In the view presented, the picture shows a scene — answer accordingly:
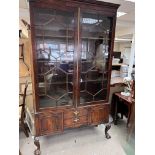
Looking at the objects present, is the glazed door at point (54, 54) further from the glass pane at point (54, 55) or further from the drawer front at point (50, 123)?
the drawer front at point (50, 123)

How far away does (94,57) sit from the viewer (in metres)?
2.07

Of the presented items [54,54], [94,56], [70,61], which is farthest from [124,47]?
[54,54]

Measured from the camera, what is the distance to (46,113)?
188 cm

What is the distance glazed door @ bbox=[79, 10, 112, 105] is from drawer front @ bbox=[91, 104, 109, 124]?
0.40 ft

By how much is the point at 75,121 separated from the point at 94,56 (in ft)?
3.22

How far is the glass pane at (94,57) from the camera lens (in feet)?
6.37

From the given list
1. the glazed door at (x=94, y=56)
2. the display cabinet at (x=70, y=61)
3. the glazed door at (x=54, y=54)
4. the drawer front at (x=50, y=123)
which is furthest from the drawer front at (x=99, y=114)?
the drawer front at (x=50, y=123)

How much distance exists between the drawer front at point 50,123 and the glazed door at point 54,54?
0.14m
